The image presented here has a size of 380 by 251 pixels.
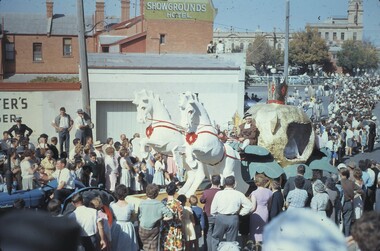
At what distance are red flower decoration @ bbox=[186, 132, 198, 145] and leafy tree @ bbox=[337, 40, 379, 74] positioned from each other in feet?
185

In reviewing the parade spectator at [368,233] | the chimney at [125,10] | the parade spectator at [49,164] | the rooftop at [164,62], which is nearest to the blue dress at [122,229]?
the parade spectator at [49,164]

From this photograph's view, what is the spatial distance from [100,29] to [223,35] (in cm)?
4153

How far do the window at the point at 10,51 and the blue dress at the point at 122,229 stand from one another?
37.9 meters

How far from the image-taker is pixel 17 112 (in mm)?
22484

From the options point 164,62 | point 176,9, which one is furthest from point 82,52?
point 176,9

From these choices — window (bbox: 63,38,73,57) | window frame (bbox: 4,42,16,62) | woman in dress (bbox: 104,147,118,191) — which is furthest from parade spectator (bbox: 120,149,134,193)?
window frame (bbox: 4,42,16,62)

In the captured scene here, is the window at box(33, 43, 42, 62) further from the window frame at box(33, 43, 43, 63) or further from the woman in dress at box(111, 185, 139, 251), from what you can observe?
the woman in dress at box(111, 185, 139, 251)

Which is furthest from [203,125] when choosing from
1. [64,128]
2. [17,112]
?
[17,112]

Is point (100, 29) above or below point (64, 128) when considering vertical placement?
above

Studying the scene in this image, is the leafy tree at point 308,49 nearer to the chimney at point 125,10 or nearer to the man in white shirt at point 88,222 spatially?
the chimney at point 125,10

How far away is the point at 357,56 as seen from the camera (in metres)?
69.8

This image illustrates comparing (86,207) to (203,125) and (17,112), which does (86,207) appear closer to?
(203,125)

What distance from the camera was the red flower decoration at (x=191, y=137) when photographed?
12.0 metres

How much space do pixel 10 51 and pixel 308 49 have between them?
3691 cm
